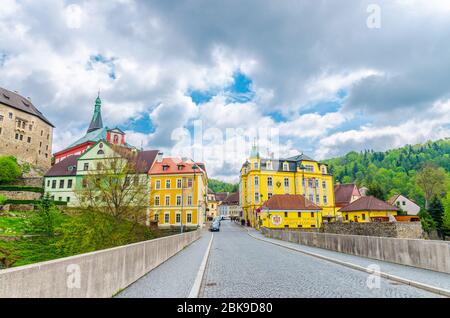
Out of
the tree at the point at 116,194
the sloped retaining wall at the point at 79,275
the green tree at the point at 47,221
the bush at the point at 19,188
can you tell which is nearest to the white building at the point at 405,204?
the tree at the point at 116,194

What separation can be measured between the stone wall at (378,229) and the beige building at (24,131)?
78709 mm

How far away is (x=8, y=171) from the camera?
6194 cm

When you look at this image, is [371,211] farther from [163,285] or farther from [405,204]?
[163,285]

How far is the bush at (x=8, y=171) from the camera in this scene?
2409 inches

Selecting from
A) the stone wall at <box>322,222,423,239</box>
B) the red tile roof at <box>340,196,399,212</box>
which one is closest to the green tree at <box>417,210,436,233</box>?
the red tile roof at <box>340,196,399,212</box>

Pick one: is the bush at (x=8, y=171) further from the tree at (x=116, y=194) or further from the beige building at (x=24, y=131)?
the tree at (x=116, y=194)

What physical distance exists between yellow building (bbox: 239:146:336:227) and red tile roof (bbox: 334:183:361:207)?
8873 mm

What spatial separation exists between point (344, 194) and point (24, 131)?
8676cm

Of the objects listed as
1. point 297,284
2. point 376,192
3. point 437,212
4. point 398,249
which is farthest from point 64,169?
point 437,212

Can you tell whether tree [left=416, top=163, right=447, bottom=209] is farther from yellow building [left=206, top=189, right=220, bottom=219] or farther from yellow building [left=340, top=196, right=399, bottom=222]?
yellow building [left=206, top=189, right=220, bottom=219]

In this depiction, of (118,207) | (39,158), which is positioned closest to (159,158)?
(118,207)
